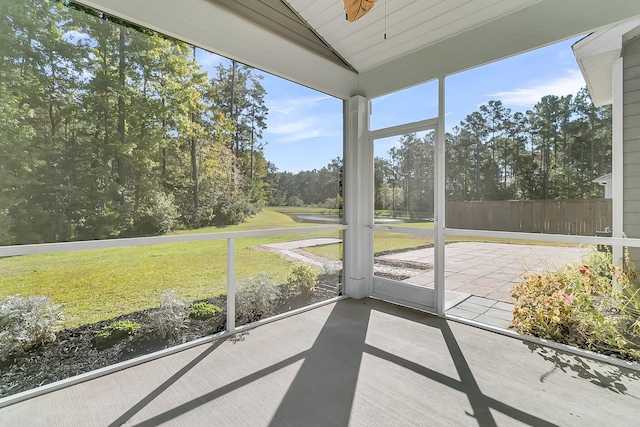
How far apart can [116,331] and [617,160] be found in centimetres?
435

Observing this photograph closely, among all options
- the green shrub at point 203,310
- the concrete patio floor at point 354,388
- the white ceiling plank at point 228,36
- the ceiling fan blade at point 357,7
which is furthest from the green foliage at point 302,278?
the ceiling fan blade at point 357,7

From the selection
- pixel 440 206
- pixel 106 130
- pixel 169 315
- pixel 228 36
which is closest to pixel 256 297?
pixel 169 315

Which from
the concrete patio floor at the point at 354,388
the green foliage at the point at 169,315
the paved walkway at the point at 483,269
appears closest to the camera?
the concrete patio floor at the point at 354,388

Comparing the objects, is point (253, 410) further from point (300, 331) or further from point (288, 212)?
point (288, 212)

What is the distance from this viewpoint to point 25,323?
2082 millimetres

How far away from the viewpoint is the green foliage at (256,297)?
3180 millimetres

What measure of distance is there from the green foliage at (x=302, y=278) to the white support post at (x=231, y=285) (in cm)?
74

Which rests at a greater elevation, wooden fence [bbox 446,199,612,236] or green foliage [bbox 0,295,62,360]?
wooden fence [bbox 446,199,612,236]

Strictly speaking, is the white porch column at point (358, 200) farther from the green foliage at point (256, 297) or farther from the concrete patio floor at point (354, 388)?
the concrete patio floor at point (354, 388)

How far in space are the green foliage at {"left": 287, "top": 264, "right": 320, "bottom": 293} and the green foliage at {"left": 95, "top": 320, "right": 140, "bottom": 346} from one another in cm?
160

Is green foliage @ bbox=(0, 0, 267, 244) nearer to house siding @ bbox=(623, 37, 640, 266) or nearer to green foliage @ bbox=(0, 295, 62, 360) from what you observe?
green foliage @ bbox=(0, 295, 62, 360)

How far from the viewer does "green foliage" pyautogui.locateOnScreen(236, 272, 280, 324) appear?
10.4 ft

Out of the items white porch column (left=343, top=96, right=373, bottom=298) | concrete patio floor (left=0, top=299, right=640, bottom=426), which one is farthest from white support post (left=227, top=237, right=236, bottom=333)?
white porch column (left=343, top=96, right=373, bottom=298)

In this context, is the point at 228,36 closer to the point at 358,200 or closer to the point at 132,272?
the point at 132,272
